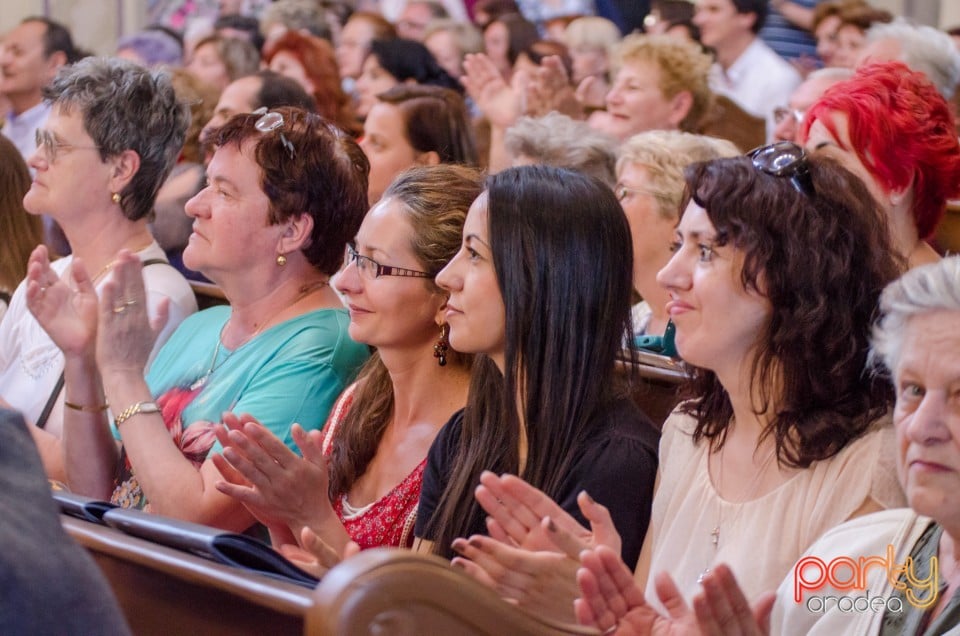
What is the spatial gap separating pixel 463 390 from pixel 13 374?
1.16 metres

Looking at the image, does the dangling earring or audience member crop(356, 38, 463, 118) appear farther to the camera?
audience member crop(356, 38, 463, 118)

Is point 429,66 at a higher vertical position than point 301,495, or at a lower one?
lower

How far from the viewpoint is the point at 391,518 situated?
2195 mm

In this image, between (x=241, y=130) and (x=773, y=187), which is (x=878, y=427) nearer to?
(x=773, y=187)

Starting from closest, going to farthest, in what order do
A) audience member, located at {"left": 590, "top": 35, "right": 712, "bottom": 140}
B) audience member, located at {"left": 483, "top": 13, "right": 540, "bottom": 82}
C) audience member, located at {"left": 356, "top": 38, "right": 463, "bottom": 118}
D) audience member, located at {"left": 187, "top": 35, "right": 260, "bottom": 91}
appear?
audience member, located at {"left": 590, "top": 35, "right": 712, "bottom": 140} < audience member, located at {"left": 356, "top": 38, "right": 463, "bottom": 118} < audience member, located at {"left": 187, "top": 35, "right": 260, "bottom": 91} < audience member, located at {"left": 483, "top": 13, "right": 540, "bottom": 82}

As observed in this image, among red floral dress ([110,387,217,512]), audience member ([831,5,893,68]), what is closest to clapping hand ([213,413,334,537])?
red floral dress ([110,387,217,512])

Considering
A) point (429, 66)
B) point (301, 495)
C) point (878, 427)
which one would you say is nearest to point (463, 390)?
point (301, 495)

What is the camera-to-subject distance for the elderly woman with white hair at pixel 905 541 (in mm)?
1413

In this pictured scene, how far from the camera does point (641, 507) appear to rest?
193 centimetres

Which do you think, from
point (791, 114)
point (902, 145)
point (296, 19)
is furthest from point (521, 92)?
point (296, 19)

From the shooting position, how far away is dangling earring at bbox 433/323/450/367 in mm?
2289

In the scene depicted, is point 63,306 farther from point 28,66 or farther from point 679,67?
point 28,66

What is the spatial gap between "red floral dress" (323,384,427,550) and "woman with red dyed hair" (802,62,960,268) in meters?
1.04

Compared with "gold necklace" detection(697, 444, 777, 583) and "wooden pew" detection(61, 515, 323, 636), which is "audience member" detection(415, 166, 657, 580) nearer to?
"gold necklace" detection(697, 444, 777, 583)
